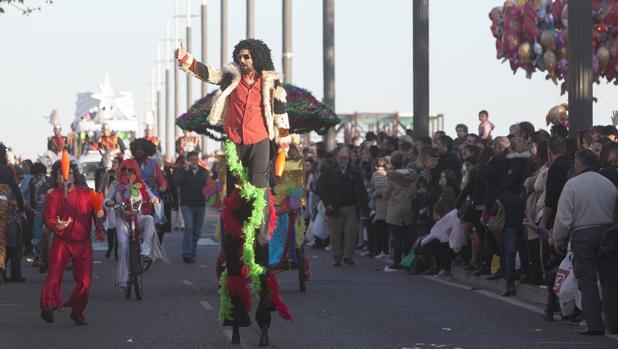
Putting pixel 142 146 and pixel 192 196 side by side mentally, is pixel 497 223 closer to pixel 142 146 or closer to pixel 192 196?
pixel 142 146

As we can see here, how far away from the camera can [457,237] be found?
907 inches

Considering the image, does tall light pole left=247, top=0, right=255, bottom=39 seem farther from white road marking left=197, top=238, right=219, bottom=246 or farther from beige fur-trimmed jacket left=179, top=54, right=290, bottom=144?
beige fur-trimmed jacket left=179, top=54, right=290, bottom=144

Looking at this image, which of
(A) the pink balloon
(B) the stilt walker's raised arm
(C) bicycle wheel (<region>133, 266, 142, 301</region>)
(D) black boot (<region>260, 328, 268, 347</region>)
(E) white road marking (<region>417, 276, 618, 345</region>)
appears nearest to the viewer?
(B) the stilt walker's raised arm

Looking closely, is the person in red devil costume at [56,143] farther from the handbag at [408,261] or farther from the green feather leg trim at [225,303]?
the green feather leg trim at [225,303]

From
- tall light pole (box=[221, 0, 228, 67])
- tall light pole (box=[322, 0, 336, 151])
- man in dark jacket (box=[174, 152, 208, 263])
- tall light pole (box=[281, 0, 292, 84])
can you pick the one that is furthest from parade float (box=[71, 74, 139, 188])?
man in dark jacket (box=[174, 152, 208, 263])

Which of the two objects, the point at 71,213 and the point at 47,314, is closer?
the point at 47,314

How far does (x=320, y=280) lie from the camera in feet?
77.0

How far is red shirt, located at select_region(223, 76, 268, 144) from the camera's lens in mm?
14026

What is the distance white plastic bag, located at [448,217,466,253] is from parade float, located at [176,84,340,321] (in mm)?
2260

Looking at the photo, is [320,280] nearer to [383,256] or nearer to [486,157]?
[486,157]

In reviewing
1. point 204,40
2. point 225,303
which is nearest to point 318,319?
point 225,303

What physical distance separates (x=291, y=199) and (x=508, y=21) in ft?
33.3

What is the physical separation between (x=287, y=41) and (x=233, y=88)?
91.1 ft

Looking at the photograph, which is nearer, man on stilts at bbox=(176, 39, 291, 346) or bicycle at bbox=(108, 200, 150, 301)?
man on stilts at bbox=(176, 39, 291, 346)
